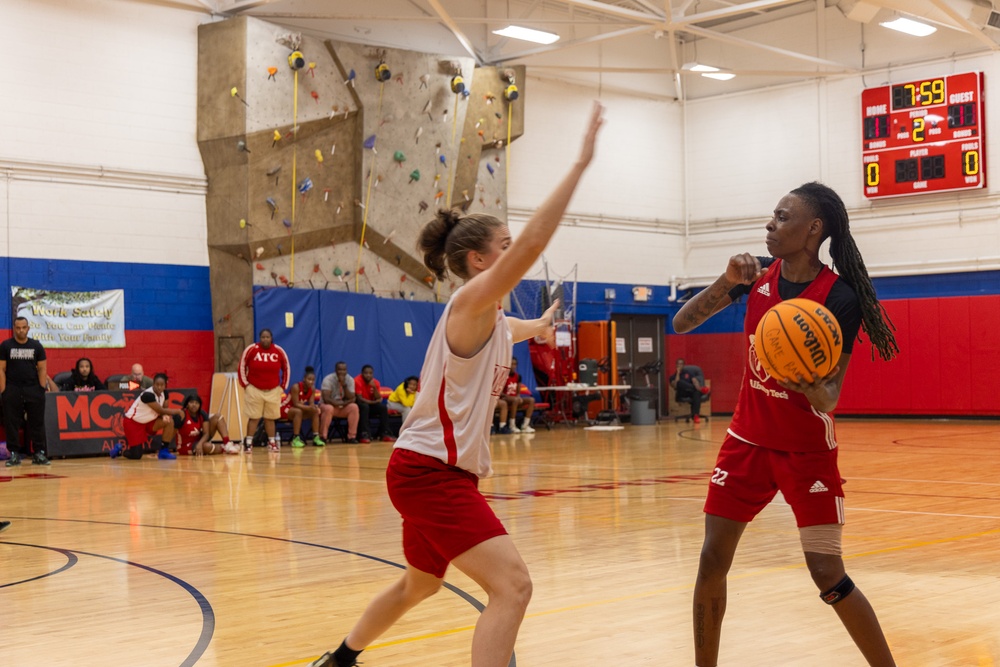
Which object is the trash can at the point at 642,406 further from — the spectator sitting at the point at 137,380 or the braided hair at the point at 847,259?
the braided hair at the point at 847,259

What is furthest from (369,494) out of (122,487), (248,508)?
(122,487)

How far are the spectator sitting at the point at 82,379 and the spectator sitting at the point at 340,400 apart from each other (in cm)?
340

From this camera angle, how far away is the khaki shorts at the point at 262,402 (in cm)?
1591

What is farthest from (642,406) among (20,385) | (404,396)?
(20,385)

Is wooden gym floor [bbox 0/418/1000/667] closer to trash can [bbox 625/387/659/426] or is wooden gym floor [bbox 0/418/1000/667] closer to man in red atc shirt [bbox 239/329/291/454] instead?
man in red atc shirt [bbox 239/329/291/454]

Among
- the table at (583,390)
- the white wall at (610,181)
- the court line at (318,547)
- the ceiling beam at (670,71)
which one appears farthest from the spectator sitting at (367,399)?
the court line at (318,547)

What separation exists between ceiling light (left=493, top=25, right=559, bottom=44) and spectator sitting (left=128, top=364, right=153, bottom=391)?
8412 mm

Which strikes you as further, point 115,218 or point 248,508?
point 115,218

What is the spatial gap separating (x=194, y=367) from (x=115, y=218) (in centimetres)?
258

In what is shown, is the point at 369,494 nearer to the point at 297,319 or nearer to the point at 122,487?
the point at 122,487

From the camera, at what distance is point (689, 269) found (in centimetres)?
2512

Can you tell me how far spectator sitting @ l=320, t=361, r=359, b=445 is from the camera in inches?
682

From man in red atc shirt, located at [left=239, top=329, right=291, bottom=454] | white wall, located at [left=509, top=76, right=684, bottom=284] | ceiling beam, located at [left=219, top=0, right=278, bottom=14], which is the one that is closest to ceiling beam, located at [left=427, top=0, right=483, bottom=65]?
white wall, located at [left=509, top=76, right=684, bottom=284]

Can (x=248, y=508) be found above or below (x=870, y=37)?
below
